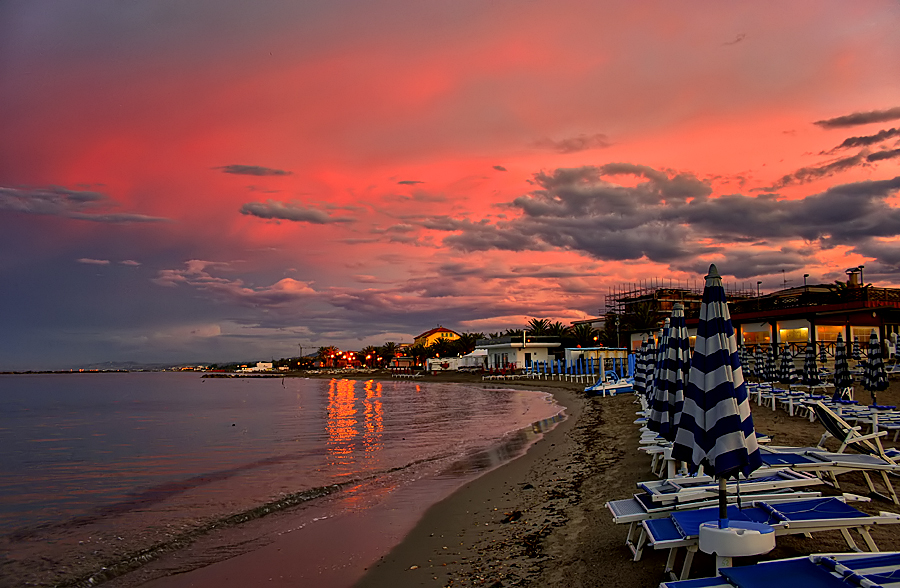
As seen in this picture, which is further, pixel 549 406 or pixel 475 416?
pixel 549 406

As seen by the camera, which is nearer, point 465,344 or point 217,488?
point 217,488

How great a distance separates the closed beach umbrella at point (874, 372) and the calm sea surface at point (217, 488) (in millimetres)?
10291

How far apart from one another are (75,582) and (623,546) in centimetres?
739

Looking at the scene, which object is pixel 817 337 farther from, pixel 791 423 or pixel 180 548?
pixel 180 548

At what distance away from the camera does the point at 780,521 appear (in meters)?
4.67

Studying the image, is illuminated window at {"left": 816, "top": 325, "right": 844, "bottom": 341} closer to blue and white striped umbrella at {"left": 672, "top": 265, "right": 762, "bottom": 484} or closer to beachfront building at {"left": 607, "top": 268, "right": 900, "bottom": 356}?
beachfront building at {"left": 607, "top": 268, "right": 900, "bottom": 356}

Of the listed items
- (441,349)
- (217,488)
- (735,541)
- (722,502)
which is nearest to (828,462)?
(722,502)

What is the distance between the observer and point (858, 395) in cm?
2153

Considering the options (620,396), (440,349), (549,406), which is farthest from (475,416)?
(440,349)

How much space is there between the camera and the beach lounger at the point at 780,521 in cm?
460

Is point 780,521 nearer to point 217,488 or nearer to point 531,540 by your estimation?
point 531,540

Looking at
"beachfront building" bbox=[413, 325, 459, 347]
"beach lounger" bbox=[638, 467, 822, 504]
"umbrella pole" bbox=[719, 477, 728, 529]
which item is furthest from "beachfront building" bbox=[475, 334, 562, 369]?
"beachfront building" bbox=[413, 325, 459, 347]

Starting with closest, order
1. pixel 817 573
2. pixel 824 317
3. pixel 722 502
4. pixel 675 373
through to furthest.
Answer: pixel 817 573, pixel 722 502, pixel 675 373, pixel 824 317

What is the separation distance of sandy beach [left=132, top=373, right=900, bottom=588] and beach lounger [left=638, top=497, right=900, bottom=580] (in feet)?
1.77
